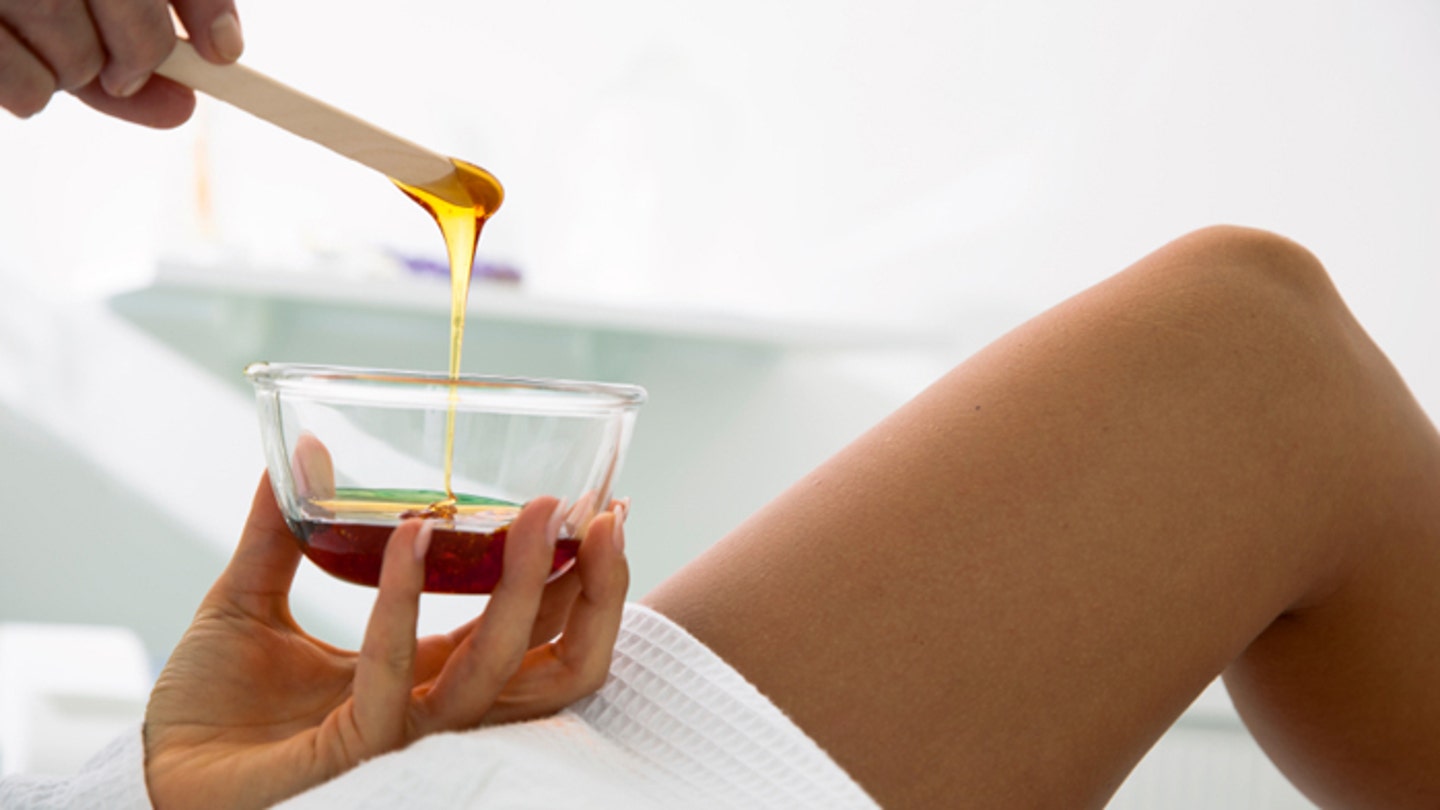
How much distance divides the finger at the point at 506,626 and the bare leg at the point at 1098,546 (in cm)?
13

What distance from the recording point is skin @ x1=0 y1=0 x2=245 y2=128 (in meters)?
0.53

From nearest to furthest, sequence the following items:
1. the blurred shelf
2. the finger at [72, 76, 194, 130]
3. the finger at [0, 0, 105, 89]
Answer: the finger at [0, 0, 105, 89]
the finger at [72, 76, 194, 130]
the blurred shelf

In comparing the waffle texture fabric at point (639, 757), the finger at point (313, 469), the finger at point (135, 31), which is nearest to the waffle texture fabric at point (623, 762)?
the waffle texture fabric at point (639, 757)

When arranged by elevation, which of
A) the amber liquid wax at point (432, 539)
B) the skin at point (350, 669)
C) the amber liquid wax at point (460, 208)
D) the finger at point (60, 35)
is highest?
the finger at point (60, 35)

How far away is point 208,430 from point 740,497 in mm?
785

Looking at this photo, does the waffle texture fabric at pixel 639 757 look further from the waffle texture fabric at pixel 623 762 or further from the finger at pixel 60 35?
the finger at pixel 60 35

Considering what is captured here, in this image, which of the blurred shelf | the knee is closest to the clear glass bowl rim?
the knee

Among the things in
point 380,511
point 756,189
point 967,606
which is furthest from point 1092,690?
point 756,189

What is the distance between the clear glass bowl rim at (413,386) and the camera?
480mm

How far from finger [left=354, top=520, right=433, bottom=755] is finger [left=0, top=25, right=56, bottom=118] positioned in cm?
29

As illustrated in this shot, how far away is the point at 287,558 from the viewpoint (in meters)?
0.60

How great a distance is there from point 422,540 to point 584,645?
0.35 ft

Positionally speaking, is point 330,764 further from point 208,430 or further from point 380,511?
point 208,430

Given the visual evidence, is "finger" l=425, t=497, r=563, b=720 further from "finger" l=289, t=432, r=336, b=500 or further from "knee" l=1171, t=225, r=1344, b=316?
"knee" l=1171, t=225, r=1344, b=316
